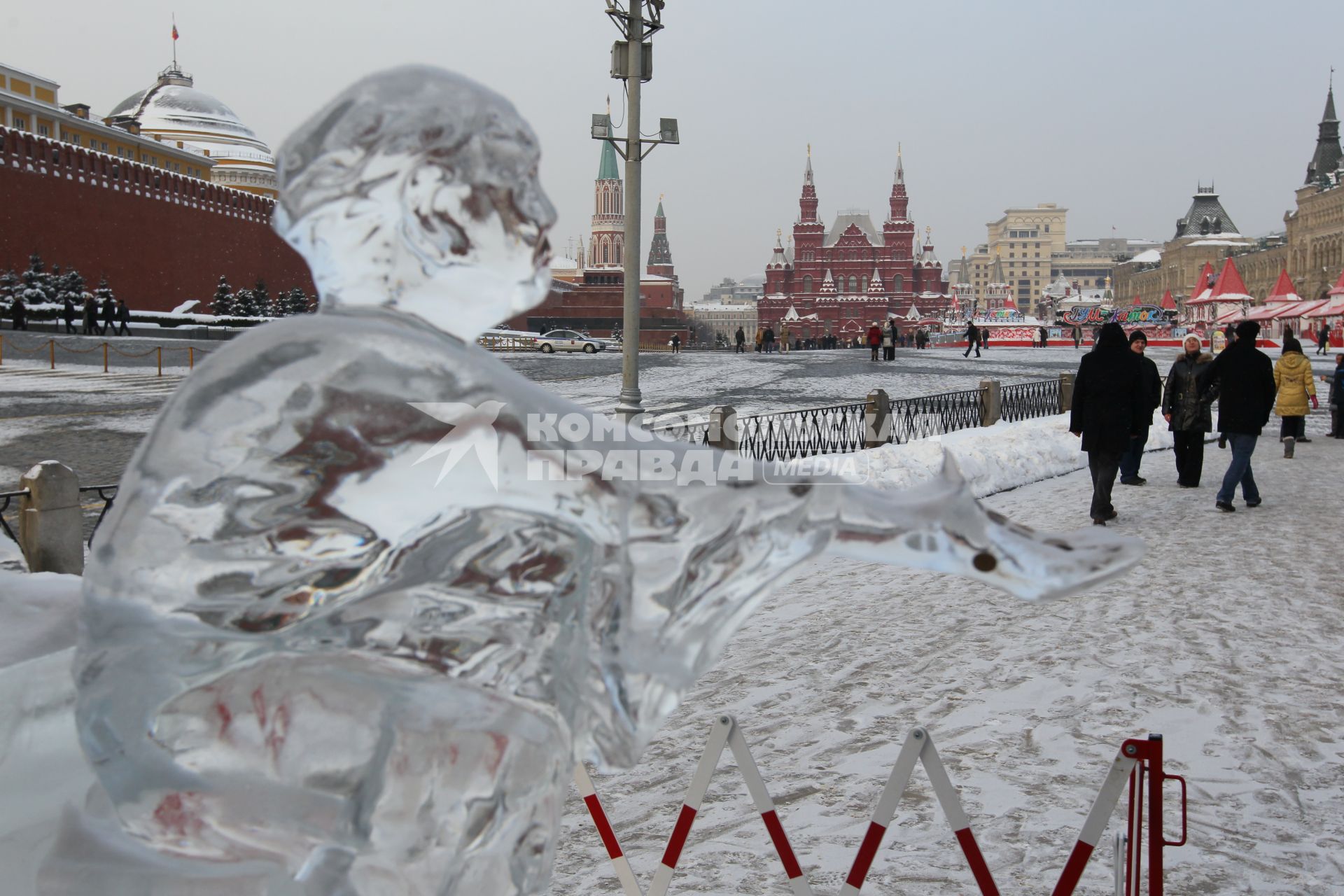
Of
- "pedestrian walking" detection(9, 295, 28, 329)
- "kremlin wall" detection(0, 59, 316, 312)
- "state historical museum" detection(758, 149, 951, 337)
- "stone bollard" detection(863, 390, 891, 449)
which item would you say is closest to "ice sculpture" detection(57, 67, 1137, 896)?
"stone bollard" detection(863, 390, 891, 449)

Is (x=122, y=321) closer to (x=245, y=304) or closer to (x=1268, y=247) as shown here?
(x=245, y=304)

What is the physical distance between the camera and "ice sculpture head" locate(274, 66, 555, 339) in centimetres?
129

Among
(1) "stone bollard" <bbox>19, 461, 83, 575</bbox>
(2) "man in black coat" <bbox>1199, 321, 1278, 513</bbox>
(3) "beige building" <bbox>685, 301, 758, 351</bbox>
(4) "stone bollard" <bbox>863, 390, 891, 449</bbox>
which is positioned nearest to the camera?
(1) "stone bollard" <bbox>19, 461, 83, 575</bbox>

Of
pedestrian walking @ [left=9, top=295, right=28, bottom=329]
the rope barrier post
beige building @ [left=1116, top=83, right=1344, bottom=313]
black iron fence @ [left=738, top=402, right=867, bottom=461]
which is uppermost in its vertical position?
beige building @ [left=1116, top=83, right=1344, bottom=313]

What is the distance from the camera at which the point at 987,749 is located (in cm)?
430

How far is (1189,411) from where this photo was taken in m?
10.3

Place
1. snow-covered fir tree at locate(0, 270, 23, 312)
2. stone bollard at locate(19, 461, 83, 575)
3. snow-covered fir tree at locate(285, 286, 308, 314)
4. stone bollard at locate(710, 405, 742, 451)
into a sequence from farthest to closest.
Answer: snow-covered fir tree at locate(285, 286, 308, 314) → snow-covered fir tree at locate(0, 270, 23, 312) → stone bollard at locate(710, 405, 742, 451) → stone bollard at locate(19, 461, 83, 575)

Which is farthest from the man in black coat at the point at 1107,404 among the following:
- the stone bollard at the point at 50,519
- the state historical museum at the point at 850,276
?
the state historical museum at the point at 850,276

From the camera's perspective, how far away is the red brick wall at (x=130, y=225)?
32.8 m

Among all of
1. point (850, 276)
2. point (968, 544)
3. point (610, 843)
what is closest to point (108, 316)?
point (610, 843)

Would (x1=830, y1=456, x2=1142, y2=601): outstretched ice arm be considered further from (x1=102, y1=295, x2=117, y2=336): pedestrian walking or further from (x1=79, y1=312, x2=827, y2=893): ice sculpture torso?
(x1=102, y1=295, x2=117, y2=336): pedestrian walking

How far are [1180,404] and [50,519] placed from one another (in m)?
9.57

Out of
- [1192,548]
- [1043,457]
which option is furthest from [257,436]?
[1043,457]

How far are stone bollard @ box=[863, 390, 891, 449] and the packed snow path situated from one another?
14.7ft
